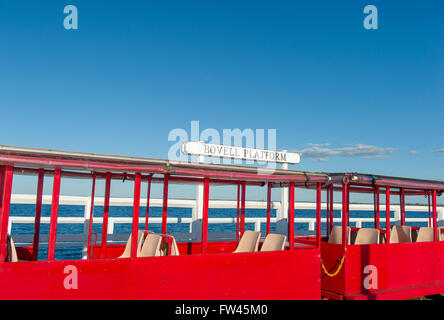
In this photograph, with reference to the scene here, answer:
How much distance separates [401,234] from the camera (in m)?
9.77

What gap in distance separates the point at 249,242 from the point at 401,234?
395 centimetres

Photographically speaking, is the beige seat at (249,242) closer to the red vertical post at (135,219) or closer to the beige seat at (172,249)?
the beige seat at (172,249)

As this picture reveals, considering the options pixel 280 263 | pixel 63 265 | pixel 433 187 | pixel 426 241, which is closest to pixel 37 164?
pixel 63 265

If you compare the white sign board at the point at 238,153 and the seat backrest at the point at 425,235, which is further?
the white sign board at the point at 238,153

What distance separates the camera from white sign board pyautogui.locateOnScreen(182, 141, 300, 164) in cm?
1185

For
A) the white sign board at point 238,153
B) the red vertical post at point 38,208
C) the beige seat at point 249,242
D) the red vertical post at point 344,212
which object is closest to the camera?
the red vertical post at point 38,208

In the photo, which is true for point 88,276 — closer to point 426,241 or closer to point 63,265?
point 63,265

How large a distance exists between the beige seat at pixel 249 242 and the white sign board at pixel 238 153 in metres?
4.03

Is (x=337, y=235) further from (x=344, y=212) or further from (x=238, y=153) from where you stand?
(x=238, y=153)

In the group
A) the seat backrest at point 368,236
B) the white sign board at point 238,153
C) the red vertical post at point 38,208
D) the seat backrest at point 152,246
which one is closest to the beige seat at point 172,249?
the seat backrest at point 152,246

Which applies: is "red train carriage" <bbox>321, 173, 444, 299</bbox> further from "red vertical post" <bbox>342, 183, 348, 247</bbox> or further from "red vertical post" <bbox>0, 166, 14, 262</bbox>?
"red vertical post" <bbox>0, 166, 14, 262</bbox>

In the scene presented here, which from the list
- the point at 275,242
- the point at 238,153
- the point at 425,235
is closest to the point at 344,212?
the point at 275,242

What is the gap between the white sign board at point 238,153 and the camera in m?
11.9

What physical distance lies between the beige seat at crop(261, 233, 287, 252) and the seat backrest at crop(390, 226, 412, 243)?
3.68 metres
